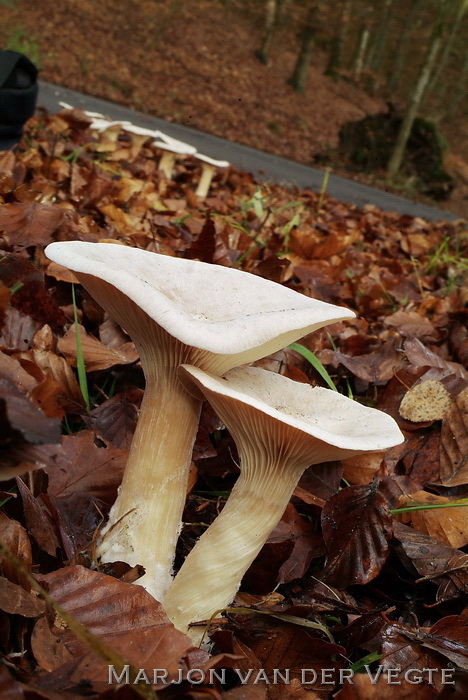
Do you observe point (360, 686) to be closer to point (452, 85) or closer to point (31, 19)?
point (31, 19)

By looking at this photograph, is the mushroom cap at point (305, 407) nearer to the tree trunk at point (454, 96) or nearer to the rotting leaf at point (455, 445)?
the rotting leaf at point (455, 445)

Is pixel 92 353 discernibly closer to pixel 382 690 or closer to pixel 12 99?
pixel 382 690

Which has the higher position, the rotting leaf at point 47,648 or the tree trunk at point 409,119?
the tree trunk at point 409,119

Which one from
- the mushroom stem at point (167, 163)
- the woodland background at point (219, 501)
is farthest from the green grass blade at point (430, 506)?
the mushroom stem at point (167, 163)

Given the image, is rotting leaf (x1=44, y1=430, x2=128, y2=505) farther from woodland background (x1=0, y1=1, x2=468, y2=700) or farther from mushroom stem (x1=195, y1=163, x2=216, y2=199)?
mushroom stem (x1=195, y1=163, x2=216, y2=199)

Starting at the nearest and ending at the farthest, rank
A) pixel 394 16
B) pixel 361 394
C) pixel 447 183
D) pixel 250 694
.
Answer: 1. pixel 250 694
2. pixel 361 394
3. pixel 447 183
4. pixel 394 16

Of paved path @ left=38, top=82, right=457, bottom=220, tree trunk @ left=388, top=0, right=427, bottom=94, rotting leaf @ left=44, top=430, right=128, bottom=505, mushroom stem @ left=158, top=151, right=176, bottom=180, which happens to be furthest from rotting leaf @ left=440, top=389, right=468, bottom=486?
tree trunk @ left=388, top=0, right=427, bottom=94

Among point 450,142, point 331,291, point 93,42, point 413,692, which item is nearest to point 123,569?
point 413,692
